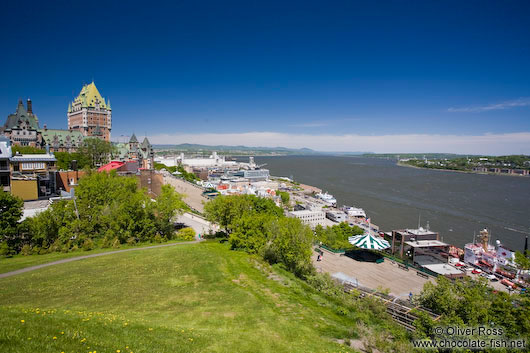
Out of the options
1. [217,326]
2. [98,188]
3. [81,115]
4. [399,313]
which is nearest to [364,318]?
[399,313]

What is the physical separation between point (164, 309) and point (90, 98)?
393 ft

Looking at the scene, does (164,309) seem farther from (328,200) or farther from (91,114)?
(91,114)

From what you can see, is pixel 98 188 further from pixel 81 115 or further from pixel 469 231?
pixel 81 115

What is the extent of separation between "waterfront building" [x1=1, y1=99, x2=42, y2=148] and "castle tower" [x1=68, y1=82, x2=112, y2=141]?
31540mm

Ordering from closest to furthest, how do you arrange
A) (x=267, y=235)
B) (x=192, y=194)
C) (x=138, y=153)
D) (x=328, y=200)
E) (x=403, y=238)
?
(x=267, y=235) → (x=403, y=238) → (x=138, y=153) → (x=192, y=194) → (x=328, y=200)

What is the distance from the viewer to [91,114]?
10831 cm

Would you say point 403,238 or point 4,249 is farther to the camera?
point 403,238

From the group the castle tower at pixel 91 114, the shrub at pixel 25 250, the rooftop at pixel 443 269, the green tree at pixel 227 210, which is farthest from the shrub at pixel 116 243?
the castle tower at pixel 91 114

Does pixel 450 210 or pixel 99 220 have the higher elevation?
pixel 99 220

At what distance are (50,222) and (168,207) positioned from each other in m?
10.1

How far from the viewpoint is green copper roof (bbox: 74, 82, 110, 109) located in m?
108

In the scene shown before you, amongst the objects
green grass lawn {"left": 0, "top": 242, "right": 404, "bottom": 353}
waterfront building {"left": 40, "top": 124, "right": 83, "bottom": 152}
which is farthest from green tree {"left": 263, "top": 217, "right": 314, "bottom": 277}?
waterfront building {"left": 40, "top": 124, "right": 83, "bottom": 152}

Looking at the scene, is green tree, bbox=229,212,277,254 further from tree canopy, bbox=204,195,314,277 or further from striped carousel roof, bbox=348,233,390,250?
striped carousel roof, bbox=348,233,390,250

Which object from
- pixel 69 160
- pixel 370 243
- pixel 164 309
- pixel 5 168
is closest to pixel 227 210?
pixel 370 243
